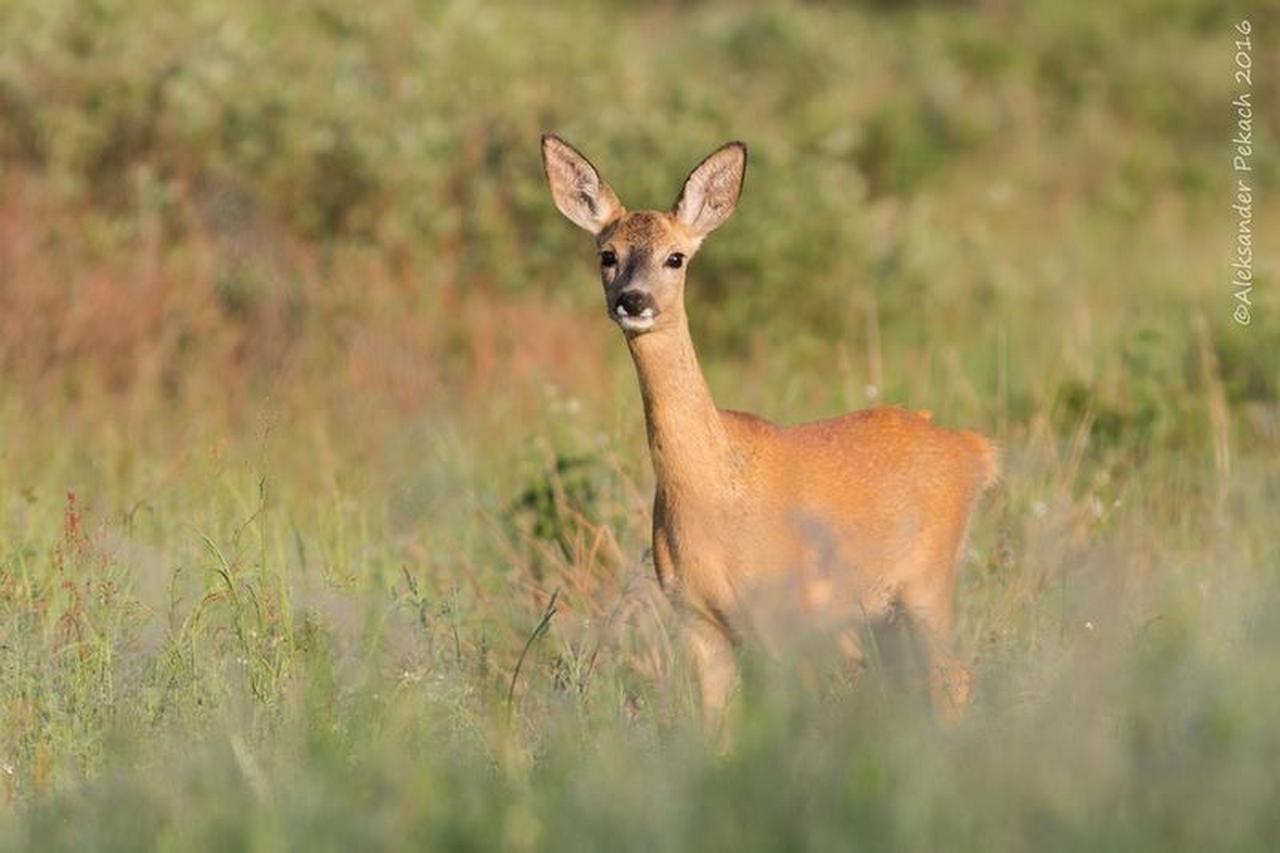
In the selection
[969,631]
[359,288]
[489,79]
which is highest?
[489,79]

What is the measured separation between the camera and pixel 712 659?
607cm

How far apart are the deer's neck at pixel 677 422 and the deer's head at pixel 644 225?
0.07m

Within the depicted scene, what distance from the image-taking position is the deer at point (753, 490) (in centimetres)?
609

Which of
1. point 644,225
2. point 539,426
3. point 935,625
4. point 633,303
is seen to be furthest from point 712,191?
point 539,426

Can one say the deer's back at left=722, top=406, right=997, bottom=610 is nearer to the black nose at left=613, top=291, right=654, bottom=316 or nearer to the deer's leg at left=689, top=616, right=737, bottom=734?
the deer's leg at left=689, top=616, right=737, bottom=734

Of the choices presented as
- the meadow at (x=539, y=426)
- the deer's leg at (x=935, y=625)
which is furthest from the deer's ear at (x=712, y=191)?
the deer's leg at (x=935, y=625)

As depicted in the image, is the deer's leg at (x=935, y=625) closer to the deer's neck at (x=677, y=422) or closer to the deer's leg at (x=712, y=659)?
the deer's leg at (x=712, y=659)

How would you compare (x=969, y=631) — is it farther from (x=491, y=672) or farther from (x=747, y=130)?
(x=747, y=130)

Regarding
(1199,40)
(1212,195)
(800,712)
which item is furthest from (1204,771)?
(1199,40)

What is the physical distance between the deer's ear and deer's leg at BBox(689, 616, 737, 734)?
50.5 inches

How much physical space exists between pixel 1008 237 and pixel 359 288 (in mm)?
4838

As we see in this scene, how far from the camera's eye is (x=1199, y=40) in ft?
64.6

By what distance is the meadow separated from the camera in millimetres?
4418

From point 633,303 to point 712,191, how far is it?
83 centimetres
